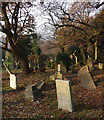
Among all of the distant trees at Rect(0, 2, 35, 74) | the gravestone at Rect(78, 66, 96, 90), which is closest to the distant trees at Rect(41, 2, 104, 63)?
the distant trees at Rect(0, 2, 35, 74)

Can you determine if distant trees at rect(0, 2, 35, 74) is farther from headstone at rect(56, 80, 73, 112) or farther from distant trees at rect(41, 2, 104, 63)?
headstone at rect(56, 80, 73, 112)

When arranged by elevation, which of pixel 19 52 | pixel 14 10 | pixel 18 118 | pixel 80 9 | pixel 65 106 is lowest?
pixel 18 118

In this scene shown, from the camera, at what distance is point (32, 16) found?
53.5 ft

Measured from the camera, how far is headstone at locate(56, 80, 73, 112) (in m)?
4.86

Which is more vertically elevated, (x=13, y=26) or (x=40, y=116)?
(x=13, y=26)

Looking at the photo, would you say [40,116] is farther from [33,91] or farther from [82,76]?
[82,76]

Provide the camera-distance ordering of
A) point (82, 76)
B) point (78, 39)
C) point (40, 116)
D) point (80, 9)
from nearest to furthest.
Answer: point (40, 116), point (82, 76), point (80, 9), point (78, 39)

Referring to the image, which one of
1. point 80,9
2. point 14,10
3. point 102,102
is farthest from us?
point 80,9

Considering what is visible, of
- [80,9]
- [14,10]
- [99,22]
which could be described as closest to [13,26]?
[14,10]

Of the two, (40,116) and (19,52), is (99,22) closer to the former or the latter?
(19,52)

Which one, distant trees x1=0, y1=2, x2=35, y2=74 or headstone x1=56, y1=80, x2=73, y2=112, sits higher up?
distant trees x1=0, y1=2, x2=35, y2=74

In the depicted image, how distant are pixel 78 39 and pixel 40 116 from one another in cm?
1881

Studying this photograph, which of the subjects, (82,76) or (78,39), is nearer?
(82,76)

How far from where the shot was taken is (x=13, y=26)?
15219 millimetres
